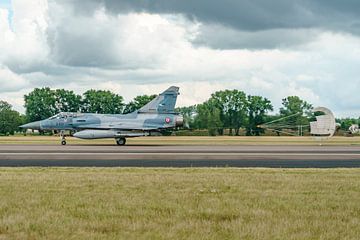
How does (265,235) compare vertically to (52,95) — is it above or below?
below

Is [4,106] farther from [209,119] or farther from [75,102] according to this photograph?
[209,119]

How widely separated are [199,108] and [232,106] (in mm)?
12681

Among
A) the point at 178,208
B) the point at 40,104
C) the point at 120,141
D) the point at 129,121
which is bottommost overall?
the point at 178,208

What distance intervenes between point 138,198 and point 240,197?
7.18 feet

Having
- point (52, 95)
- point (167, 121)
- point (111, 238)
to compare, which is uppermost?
point (52, 95)

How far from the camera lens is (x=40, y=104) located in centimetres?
13288

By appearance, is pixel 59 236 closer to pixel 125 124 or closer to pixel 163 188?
pixel 163 188

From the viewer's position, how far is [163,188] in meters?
12.9

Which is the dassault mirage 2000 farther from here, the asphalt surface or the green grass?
the green grass

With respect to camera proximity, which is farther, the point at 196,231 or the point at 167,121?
the point at 167,121

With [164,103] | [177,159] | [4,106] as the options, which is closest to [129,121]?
→ [164,103]

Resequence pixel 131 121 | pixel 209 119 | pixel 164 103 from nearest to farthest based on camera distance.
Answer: pixel 131 121, pixel 164 103, pixel 209 119

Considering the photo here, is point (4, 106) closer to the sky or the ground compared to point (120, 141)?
closer to the sky

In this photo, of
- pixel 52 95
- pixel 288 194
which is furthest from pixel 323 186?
pixel 52 95
